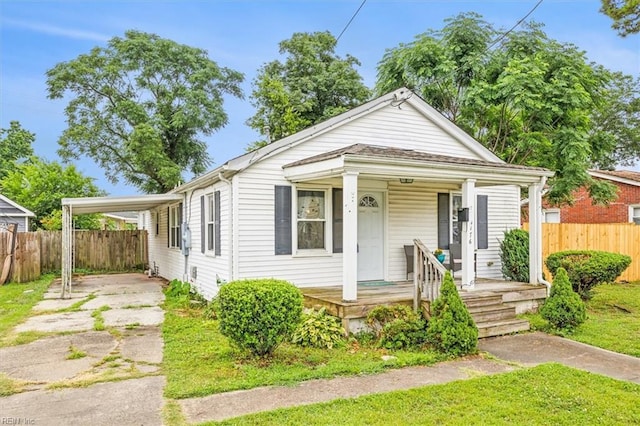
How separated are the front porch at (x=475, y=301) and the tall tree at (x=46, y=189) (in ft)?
60.8

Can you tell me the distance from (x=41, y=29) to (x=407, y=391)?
14.0m

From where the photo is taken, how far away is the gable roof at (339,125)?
28.6ft

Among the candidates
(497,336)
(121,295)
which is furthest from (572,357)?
(121,295)

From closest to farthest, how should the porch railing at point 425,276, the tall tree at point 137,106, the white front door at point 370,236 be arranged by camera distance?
the porch railing at point 425,276 → the white front door at point 370,236 → the tall tree at point 137,106

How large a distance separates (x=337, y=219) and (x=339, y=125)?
2.03 meters

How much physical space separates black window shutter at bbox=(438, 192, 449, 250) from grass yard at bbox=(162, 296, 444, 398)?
183 inches

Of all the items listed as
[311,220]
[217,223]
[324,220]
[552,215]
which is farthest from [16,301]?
[552,215]

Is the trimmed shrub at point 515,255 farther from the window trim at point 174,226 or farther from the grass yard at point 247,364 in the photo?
the window trim at point 174,226

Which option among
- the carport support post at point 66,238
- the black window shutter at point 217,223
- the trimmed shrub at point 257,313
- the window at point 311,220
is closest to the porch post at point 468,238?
the window at point 311,220

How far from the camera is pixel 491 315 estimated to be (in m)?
7.95

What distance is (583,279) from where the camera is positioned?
32.2ft

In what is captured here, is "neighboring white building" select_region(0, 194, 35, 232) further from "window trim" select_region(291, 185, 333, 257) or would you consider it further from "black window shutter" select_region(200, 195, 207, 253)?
"window trim" select_region(291, 185, 333, 257)

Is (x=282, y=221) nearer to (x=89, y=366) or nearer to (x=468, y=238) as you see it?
(x=468, y=238)

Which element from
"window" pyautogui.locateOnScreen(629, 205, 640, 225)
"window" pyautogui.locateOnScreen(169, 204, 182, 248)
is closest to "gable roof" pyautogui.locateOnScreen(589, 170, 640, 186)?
"window" pyautogui.locateOnScreen(629, 205, 640, 225)
